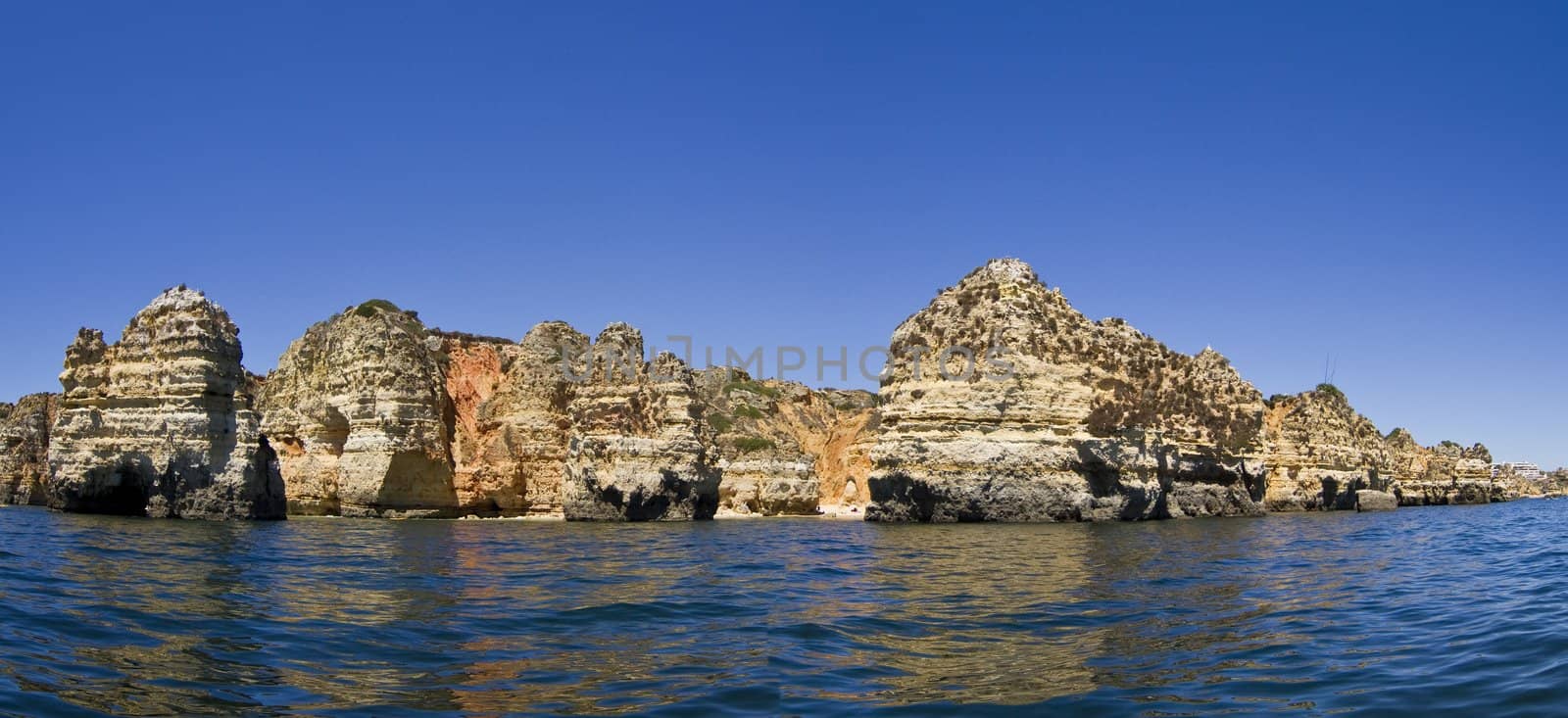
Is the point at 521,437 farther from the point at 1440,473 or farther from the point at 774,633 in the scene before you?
the point at 1440,473

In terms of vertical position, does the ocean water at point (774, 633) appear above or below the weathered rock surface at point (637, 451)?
below

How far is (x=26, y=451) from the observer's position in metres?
63.2

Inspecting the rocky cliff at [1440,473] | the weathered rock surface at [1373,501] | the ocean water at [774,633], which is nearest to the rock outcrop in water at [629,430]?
the weathered rock surface at [1373,501]

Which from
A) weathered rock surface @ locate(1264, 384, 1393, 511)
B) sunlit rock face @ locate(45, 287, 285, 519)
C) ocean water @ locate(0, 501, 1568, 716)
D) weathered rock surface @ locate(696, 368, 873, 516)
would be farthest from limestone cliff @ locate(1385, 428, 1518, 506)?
sunlit rock face @ locate(45, 287, 285, 519)

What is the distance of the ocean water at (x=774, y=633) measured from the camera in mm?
7914

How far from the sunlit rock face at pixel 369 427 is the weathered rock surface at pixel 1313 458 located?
40.9 m

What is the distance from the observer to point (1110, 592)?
1452 cm

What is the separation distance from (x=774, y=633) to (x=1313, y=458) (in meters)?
52.8

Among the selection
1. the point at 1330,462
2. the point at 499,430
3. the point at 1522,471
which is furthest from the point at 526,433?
the point at 1522,471

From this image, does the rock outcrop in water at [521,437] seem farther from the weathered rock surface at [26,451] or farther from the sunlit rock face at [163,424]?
the weathered rock surface at [26,451]

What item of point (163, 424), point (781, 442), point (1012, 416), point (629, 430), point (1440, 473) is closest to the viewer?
point (163, 424)

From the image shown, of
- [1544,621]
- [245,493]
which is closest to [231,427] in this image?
[245,493]

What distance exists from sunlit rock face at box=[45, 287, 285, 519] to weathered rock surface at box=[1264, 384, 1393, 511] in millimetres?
47424

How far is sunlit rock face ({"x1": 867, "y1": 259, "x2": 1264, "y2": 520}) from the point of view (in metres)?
34.5
